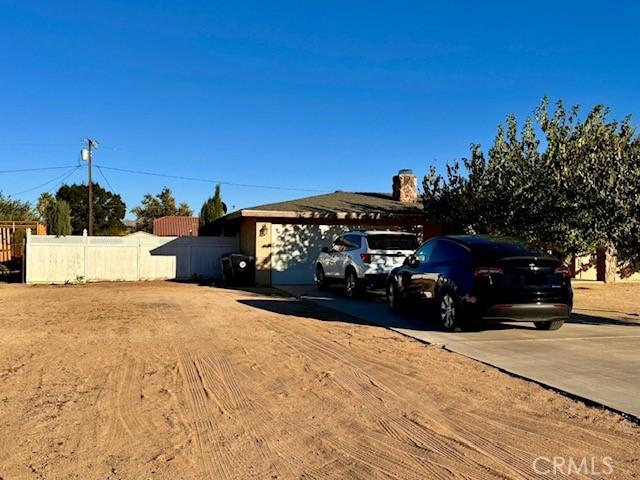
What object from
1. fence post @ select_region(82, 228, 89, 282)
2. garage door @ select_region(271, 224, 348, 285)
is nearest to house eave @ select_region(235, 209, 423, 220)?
garage door @ select_region(271, 224, 348, 285)

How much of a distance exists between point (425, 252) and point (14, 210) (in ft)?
148

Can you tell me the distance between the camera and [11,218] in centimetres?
4434

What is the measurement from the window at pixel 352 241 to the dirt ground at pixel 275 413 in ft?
18.6

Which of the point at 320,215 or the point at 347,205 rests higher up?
the point at 347,205

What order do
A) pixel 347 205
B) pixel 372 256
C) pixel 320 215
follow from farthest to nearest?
pixel 347 205
pixel 320 215
pixel 372 256

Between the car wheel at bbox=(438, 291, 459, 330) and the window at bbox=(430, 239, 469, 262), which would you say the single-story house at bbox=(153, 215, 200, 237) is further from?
the car wheel at bbox=(438, 291, 459, 330)

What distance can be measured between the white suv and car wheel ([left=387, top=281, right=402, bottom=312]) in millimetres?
1874

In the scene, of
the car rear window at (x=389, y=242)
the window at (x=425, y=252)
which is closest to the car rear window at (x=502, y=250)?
the window at (x=425, y=252)

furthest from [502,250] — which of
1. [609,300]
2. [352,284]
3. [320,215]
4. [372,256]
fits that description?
[320,215]

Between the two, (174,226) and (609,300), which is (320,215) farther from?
(174,226)

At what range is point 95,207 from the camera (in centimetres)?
6506

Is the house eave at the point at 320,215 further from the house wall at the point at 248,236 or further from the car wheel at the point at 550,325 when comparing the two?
the car wheel at the point at 550,325

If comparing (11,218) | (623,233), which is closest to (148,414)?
(623,233)

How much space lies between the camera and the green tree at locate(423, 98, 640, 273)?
970cm
